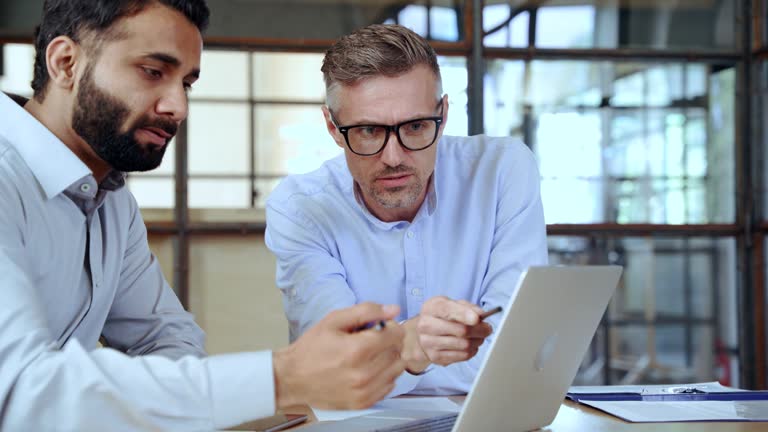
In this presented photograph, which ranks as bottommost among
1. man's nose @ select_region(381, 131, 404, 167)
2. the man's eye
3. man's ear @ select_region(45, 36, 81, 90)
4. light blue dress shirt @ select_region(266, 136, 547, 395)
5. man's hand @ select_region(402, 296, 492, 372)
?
man's hand @ select_region(402, 296, 492, 372)

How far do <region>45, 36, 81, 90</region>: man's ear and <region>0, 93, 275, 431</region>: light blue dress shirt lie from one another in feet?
0.30

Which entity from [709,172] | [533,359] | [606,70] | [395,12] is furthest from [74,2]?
[709,172]

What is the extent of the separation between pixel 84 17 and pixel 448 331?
795mm

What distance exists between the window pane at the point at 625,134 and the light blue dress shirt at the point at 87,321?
2469 mm

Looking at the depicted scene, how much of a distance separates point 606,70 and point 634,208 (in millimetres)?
648

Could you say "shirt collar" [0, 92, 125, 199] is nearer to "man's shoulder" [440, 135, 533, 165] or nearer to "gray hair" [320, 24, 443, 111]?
"gray hair" [320, 24, 443, 111]

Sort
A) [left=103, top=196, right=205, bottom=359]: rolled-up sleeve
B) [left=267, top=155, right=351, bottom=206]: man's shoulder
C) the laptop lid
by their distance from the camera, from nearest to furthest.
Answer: the laptop lid < [left=103, top=196, right=205, bottom=359]: rolled-up sleeve < [left=267, top=155, right=351, bottom=206]: man's shoulder

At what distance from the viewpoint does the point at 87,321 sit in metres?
1.65

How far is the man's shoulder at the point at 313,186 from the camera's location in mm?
2211

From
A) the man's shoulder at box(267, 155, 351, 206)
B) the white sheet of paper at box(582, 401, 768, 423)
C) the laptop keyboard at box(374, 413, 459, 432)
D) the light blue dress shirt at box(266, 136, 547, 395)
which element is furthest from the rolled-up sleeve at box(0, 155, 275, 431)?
the man's shoulder at box(267, 155, 351, 206)

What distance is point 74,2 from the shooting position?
1504 mm

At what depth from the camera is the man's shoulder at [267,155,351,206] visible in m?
2.21

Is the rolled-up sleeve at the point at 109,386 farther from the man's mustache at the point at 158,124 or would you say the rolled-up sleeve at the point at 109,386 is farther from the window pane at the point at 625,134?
the window pane at the point at 625,134

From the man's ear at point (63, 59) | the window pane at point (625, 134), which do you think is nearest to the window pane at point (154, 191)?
the window pane at point (625, 134)
